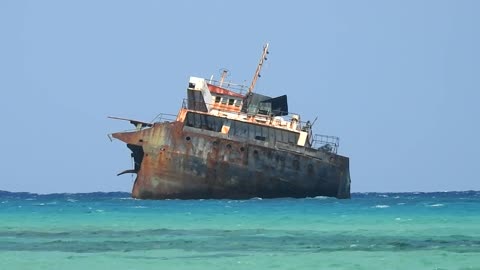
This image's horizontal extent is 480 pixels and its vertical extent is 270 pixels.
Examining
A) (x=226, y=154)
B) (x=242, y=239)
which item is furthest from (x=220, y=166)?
(x=242, y=239)

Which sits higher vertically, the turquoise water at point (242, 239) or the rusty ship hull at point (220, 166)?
the rusty ship hull at point (220, 166)

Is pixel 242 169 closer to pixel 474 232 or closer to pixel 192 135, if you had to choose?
pixel 192 135

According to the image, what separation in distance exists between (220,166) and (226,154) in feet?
2.25

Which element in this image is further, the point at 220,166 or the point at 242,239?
the point at 220,166

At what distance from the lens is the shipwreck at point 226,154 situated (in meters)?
54.9

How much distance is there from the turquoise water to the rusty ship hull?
5438 millimetres

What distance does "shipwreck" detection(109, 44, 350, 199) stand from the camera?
180 ft

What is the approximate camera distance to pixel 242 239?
32.4 metres

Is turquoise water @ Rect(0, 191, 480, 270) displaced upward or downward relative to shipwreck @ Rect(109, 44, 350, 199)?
downward

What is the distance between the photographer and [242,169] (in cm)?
5553

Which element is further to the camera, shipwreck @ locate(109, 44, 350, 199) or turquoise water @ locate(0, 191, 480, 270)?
shipwreck @ locate(109, 44, 350, 199)

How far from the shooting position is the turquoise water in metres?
26.0

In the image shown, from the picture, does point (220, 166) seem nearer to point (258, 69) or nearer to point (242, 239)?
point (258, 69)

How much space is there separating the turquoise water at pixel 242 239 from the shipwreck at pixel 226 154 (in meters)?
5.47
